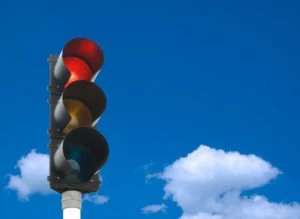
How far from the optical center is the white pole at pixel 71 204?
15.1 feet

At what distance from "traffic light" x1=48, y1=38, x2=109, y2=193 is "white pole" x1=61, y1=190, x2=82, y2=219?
67 millimetres

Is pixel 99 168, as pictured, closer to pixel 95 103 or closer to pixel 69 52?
pixel 95 103

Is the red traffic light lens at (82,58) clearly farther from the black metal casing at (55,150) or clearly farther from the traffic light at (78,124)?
the black metal casing at (55,150)

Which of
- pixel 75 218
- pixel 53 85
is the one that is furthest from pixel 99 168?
pixel 53 85

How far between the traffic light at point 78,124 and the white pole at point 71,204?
0.07 m

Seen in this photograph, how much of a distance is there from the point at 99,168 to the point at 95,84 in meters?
0.76

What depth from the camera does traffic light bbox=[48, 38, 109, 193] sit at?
4750 millimetres

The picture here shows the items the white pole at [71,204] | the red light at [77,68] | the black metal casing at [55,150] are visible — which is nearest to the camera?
the white pole at [71,204]

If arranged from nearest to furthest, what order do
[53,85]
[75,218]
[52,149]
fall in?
1. [75,218]
2. [52,149]
3. [53,85]

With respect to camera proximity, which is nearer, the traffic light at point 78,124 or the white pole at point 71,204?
the white pole at point 71,204

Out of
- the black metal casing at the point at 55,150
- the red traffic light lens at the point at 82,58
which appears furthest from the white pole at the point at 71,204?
the red traffic light lens at the point at 82,58

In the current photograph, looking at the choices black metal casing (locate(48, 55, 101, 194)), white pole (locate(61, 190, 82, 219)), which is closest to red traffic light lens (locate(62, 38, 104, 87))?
black metal casing (locate(48, 55, 101, 194))

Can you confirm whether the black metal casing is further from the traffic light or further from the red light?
the red light

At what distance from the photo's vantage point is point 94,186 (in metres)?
5.04
